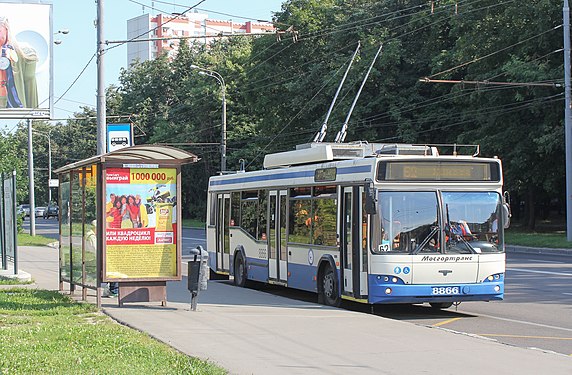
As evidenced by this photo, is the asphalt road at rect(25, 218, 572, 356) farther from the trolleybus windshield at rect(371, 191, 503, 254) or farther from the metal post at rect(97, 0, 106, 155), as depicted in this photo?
the metal post at rect(97, 0, 106, 155)

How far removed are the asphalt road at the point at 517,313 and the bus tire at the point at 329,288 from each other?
523 mm

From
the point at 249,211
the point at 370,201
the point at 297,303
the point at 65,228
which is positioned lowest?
the point at 297,303

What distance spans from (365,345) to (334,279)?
192 inches

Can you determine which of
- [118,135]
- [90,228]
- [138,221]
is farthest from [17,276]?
Answer: [138,221]

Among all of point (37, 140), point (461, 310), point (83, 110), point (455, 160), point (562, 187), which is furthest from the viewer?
point (37, 140)

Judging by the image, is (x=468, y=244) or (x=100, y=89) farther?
(x=100, y=89)

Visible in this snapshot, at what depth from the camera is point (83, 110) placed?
105 meters

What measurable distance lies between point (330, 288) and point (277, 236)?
291 cm

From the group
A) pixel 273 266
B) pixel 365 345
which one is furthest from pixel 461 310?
pixel 365 345

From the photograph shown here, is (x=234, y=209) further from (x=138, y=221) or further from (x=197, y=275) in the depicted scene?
(x=197, y=275)

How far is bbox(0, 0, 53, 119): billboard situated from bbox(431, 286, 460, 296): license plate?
58.9 ft

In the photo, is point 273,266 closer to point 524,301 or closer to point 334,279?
point 334,279

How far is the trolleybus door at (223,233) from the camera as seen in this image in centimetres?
2238

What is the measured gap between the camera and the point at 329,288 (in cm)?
1639
